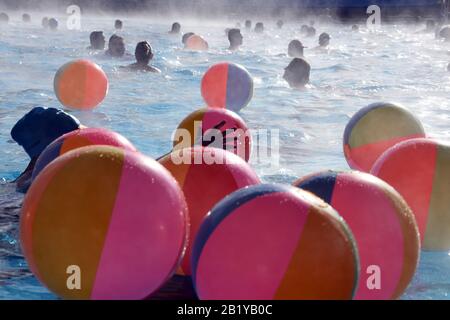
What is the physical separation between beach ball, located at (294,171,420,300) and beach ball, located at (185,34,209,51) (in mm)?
18469

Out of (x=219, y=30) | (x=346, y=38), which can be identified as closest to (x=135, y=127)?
(x=346, y=38)

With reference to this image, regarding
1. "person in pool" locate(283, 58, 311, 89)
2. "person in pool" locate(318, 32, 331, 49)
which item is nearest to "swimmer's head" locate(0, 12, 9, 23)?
"person in pool" locate(318, 32, 331, 49)

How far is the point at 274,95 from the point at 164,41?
12.1 m

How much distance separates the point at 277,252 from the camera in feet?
12.2

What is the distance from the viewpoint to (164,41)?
26359mm

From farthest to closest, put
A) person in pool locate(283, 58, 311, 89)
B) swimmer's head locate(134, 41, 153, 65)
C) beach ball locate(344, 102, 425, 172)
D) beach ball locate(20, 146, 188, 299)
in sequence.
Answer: swimmer's head locate(134, 41, 153, 65) < person in pool locate(283, 58, 311, 89) < beach ball locate(344, 102, 425, 172) < beach ball locate(20, 146, 188, 299)

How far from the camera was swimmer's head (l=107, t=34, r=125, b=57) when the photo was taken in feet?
60.7

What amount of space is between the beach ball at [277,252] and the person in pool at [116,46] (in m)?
15.2

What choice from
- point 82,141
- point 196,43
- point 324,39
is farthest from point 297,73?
point 82,141

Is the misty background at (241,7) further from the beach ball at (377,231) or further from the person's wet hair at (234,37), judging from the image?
the beach ball at (377,231)

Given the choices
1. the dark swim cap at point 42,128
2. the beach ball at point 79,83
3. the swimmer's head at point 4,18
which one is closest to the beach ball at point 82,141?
the dark swim cap at point 42,128

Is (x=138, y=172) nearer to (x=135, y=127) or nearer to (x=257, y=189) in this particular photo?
(x=257, y=189)

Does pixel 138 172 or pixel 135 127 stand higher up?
pixel 138 172

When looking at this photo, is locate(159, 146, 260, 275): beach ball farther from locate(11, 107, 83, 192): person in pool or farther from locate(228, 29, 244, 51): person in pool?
locate(228, 29, 244, 51): person in pool
